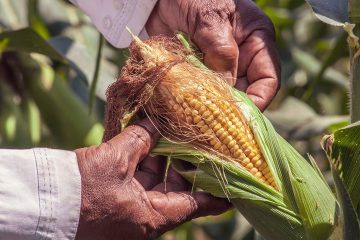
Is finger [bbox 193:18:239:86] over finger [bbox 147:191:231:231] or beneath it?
over

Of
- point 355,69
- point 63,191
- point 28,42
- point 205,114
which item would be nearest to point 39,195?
point 63,191

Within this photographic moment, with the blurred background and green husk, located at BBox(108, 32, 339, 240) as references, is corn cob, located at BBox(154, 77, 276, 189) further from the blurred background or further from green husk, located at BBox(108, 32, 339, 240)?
the blurred background

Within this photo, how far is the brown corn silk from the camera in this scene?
1.47 m

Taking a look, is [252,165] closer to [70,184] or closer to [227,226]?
[70,184]

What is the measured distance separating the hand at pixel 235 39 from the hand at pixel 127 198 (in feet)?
0.57

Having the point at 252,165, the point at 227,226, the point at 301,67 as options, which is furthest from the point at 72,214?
the point at 301,67

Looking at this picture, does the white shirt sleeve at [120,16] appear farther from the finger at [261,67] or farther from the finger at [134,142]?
the finger at [134,142]

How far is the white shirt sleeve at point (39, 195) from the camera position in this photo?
1.34 metres

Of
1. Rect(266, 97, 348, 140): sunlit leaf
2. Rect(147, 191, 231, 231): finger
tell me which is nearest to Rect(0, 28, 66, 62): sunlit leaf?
Rect(266, 97, 348, 140): sunlit leaf

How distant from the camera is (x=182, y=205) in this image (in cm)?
145

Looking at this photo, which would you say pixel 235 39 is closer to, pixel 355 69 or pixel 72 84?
pixel 355 69

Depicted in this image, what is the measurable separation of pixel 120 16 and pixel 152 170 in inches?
15.7

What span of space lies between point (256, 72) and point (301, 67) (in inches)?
58.9

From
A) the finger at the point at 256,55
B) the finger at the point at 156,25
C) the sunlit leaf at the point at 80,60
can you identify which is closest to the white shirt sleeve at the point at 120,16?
the finger at the point at 156,25
